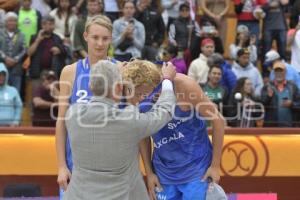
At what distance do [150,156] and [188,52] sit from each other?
673cm

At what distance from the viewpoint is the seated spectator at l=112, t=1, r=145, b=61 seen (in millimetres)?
11469

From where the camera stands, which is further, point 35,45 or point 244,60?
point 244,60

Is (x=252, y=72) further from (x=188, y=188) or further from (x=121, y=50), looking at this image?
(x=188, y=188)

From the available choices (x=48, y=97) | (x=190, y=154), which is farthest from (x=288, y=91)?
(x=190, y=154)

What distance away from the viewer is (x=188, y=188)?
516cm

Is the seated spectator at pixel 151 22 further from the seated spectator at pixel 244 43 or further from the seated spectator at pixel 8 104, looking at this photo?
the seated spectator at pixel 8 104

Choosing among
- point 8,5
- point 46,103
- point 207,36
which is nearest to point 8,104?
point 46,103

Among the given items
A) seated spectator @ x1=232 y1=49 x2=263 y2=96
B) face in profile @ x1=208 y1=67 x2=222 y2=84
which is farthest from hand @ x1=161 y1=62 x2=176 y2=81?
seated spectator @ x1=232 y1=49 x2=263 y2=96

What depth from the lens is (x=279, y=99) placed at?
1002cm

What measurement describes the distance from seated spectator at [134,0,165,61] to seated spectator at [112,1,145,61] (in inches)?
18.9

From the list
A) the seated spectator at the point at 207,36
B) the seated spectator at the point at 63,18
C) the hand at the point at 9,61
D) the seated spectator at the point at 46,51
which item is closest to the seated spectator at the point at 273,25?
the seated spectator at the point at 207,36

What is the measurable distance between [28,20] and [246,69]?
11.3 feet

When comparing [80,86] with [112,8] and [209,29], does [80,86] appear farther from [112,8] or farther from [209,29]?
[112,8]

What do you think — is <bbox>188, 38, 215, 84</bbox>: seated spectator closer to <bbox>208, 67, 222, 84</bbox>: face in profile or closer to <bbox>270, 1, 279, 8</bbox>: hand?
<bbox>208, 67, 222, 84</bbox>: face in profile
